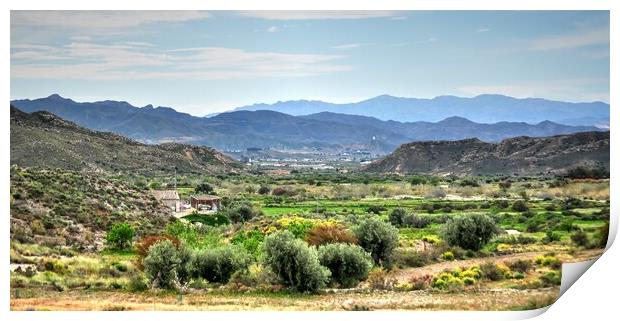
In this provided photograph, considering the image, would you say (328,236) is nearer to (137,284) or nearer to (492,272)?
(492,272)

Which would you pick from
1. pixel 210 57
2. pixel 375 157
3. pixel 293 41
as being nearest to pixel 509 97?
pixel 293 41

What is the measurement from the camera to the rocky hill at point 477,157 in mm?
44969

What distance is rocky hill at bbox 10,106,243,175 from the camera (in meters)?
34.2

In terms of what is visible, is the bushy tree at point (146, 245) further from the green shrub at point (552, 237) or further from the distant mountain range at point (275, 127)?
the green shrub at point (552, 237)

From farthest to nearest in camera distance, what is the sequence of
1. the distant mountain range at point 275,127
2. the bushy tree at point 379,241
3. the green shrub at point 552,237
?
the distant mountain range at point 275,127 < the green shrub at point 552,237 < the bushy tree at point 379,241

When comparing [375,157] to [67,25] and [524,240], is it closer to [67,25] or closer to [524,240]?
[524,240]

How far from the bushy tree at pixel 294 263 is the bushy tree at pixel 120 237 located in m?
6.27

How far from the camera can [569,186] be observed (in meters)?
33.5

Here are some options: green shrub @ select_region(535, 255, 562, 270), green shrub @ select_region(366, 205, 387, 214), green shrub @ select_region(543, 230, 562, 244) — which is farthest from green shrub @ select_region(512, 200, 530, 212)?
green shrub @ select_region(535, 255, 562, 270)

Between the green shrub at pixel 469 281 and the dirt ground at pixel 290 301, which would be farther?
the green shrub at pixel 469 281

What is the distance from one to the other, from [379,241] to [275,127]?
99.3 ft

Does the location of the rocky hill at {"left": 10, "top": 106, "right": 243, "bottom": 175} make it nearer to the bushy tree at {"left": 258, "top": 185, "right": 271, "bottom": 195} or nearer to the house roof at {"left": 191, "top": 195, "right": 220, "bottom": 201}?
the house roof at {"left": 191, "top": 195, "right": 220, "bottom": 201}

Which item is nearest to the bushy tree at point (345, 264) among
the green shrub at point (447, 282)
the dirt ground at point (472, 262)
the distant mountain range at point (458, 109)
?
the dirt ground at point (472, 262)

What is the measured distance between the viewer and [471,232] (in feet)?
81.7
